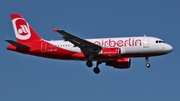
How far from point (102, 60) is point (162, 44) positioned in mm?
8248

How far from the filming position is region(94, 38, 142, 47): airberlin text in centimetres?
6383

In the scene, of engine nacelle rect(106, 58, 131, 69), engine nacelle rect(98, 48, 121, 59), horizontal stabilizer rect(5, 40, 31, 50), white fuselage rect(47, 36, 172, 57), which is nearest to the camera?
engine nacelle rect(98, 48, 121, 59)

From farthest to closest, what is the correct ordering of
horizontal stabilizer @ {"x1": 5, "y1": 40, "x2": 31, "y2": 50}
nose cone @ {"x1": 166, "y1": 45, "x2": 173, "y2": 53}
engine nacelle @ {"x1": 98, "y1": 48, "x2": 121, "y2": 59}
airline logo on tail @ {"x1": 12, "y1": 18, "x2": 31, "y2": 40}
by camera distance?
airline logo on tail @ {"x1": 12, "y1": 18, "x2": 31, "y2": 40}, horizontal stabilizer @ {"x1": 5, "y1": 40, "x2": 31, "y2": 50}, nose cone @ {"x1": 166, "y1": 45, "x2": 173, "y2": 53}, engine nacelle @ {"x1": 98, "y1": 48, "x2": 121, "y2": 59}

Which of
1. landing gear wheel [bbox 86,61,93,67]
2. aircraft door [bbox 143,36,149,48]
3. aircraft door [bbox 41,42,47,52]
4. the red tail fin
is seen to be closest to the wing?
landing gear wheel [bbox 86,61,93,67]

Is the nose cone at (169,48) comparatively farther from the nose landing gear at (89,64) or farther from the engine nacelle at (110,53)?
the nose landing gear at (89,64)

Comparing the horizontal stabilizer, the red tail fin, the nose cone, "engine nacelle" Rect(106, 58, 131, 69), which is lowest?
"engine nacelle" Rect(106, 58, 131, 69)

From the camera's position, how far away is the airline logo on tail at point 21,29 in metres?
70.2

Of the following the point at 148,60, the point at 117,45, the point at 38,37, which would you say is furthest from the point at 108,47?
the point at 38,37

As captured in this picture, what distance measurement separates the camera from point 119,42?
6450 cm

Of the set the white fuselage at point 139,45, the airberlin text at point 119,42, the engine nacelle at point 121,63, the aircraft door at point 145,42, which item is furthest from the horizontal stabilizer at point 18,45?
the aircraft door at point 145,42

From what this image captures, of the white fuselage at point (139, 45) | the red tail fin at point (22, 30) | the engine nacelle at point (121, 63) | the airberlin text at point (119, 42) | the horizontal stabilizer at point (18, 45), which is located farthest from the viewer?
the red tail fin at point (22, 30)

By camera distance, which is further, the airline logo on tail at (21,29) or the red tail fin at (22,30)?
the airline logo on tail at (21,29)

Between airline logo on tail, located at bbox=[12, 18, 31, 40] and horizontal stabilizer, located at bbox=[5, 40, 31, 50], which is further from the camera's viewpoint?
airline logo on tail, located at bbox=[12, 18, 31, 40]

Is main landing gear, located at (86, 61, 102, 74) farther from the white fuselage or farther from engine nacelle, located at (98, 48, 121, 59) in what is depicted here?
the white fuselage
